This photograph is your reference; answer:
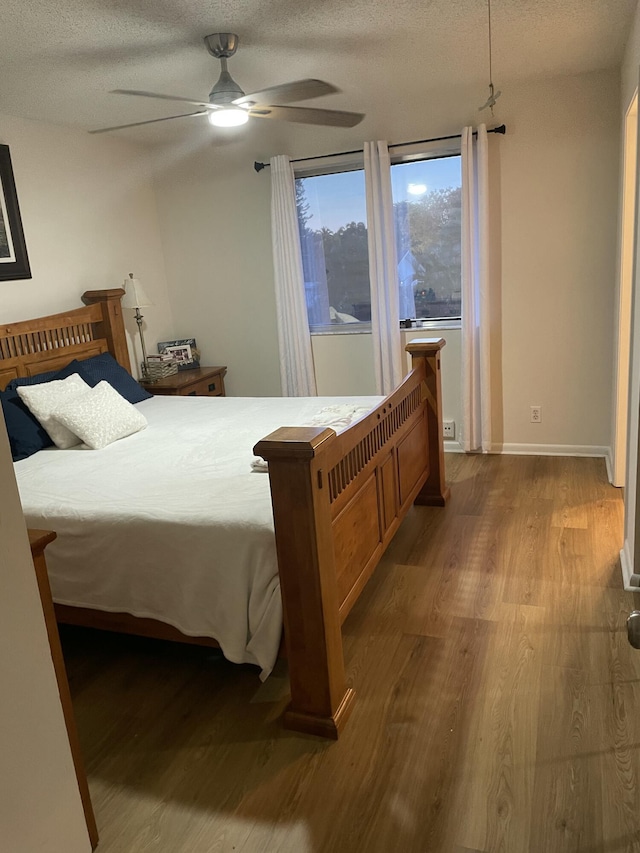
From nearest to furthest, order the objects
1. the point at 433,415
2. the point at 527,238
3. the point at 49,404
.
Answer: the point at 49,404 < the point at 433,415 < the point at 527,238

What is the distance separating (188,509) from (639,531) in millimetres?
1836

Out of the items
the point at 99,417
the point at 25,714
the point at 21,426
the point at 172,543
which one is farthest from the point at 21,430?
the point at 25,714

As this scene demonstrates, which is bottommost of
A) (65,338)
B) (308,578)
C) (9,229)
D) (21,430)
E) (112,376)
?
(308,578)

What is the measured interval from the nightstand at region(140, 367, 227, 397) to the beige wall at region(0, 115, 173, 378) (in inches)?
16.7

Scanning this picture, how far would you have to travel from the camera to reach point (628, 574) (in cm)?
282

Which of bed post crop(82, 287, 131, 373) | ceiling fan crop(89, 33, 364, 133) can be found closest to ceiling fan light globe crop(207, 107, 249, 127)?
ceiling fan crop(89, 33, 364, 133)

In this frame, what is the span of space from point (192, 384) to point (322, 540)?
305cm

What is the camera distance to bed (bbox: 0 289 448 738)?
198 cm

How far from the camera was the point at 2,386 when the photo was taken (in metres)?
3.68

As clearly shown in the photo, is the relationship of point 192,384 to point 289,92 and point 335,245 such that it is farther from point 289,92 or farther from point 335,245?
point 289,92

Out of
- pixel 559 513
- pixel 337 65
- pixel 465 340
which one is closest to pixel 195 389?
pixel 465 340

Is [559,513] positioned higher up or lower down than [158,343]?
→ lower down

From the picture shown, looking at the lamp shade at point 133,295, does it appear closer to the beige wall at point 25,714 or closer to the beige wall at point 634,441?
the beige wall at point 634,441

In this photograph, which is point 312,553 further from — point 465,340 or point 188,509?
point 465,340
